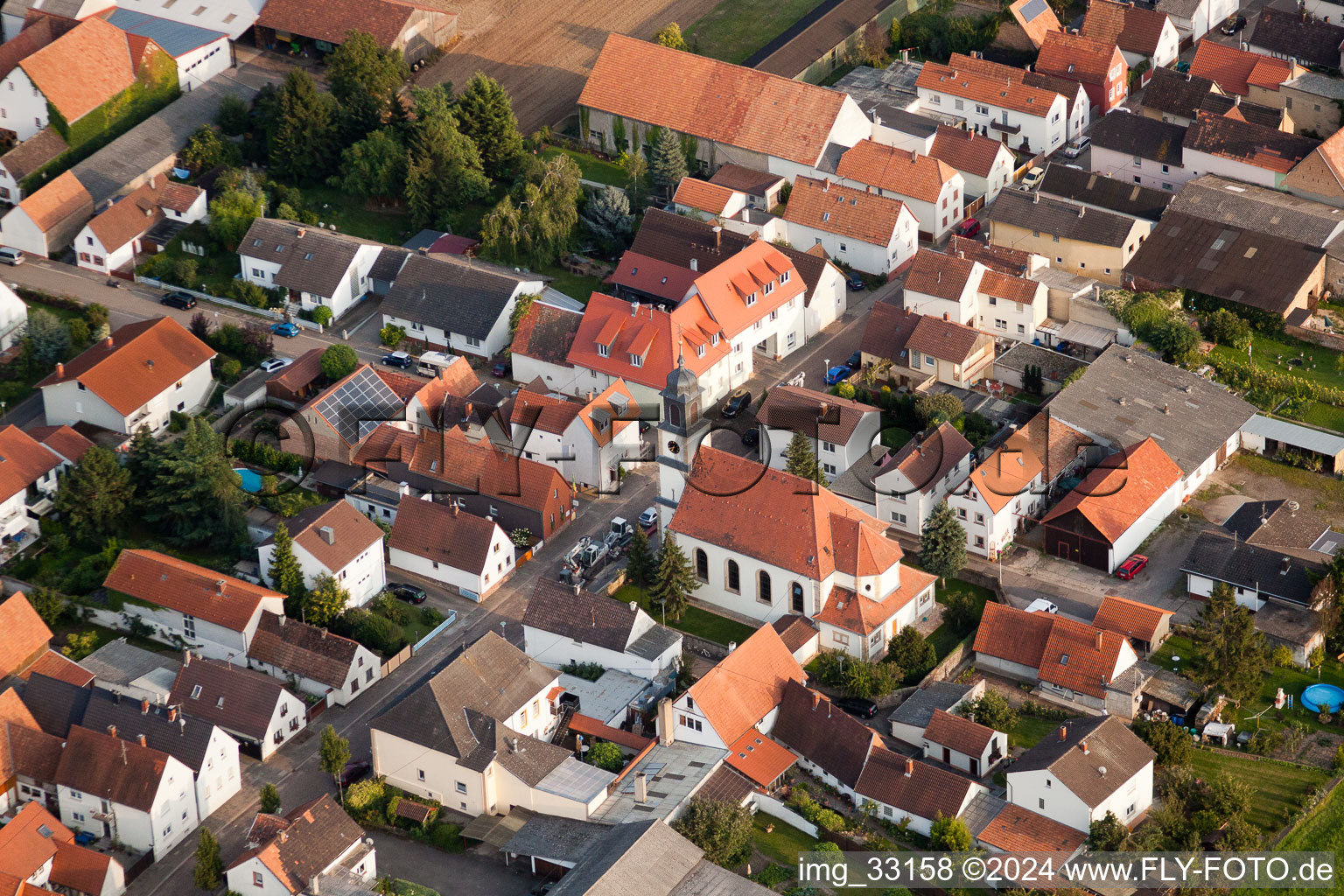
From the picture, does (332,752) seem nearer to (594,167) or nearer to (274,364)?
(274,364)

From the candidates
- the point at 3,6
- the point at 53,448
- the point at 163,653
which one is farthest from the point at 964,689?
the point at 3,6

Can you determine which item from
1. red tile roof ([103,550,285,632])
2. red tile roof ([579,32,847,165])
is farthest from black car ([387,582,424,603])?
red tile roof ([579,32,847,165])

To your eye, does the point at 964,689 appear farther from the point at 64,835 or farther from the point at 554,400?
the point at 64,835

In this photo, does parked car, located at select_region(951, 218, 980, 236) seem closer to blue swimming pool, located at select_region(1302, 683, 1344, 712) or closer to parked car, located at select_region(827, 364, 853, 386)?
parked car, located at select_region(827, 364, 853, 386)

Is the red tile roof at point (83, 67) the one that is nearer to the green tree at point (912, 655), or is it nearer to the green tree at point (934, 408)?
the green tree at point (934, 408)

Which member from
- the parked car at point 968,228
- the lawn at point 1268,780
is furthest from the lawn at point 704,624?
the parked car at point 968,228
